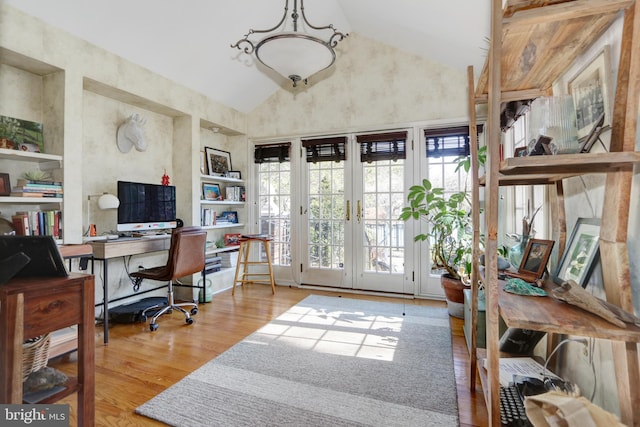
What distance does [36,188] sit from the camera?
233 centimetres

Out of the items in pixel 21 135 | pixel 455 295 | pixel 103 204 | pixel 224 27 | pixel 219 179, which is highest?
pixel 224 27

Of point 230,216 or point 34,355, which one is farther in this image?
point 230,216

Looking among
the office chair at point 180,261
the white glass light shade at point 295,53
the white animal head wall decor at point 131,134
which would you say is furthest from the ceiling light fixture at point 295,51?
the office chair at point 180,261

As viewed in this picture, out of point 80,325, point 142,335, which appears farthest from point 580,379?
point 142,335

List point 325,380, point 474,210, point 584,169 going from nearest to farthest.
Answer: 1. point 584,169
2. point 474,210
3. point 325,380

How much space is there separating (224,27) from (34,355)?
3.13 meters

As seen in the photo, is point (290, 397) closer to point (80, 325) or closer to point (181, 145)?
point (80, 325)

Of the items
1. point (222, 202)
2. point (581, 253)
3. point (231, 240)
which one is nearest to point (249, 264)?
point (231, 240)

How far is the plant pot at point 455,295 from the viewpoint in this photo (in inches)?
120

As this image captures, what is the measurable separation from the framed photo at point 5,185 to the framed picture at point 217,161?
6.74 ft

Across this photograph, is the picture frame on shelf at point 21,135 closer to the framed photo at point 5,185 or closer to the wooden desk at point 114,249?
the framed photo at point 5,185

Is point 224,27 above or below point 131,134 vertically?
above

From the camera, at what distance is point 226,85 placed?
388 cm

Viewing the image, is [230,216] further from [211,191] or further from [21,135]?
[21,135]
